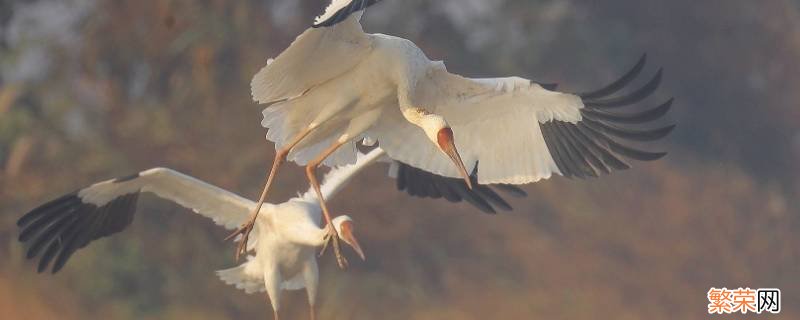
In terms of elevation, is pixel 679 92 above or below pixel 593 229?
above

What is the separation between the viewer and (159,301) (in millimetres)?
8336

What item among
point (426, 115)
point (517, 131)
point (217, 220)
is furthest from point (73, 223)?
point (517, 131)

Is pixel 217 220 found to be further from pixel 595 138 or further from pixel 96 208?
pixel 595 138

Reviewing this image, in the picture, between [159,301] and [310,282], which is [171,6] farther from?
[310,282]

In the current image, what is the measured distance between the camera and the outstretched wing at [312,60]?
3863 mm

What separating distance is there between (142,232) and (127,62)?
1119 mm

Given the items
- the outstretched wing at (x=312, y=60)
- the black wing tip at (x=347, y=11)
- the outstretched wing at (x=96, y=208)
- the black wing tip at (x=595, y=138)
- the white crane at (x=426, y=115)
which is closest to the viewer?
the black wing tip at (x=347, y=11)

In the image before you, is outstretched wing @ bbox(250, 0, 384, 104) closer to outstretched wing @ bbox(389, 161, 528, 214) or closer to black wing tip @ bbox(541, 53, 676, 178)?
black wing tip @ bbox(541, 53, 676, 178)

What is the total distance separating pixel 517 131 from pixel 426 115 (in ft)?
1.50

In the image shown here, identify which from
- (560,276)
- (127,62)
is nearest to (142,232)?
(127,62)

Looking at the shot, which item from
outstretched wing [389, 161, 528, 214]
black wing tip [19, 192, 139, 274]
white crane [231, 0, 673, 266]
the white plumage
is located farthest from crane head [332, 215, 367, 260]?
black wing tip [19, 192, 139, 274]

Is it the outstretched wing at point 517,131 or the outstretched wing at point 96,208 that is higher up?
the outstretched wing at point 517,131

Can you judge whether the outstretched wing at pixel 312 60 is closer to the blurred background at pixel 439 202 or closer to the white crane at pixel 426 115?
the white crane at pixel 426 115

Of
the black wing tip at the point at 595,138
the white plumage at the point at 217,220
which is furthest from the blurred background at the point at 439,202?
the black wing tip at the point at 595,138
